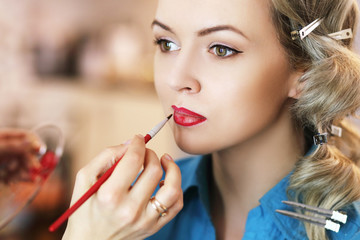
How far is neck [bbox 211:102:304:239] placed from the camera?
3.14 feet

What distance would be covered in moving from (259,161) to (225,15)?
0.34 m

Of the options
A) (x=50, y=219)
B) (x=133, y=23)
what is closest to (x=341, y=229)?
(x=50, y=219)

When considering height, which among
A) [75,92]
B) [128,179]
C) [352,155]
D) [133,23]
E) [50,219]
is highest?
[133,23]

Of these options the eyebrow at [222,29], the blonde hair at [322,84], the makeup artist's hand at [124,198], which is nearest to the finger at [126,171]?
the makeup artist's hand at [124,198]

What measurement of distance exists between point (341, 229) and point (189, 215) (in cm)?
34

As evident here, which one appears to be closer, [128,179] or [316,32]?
[128,179]

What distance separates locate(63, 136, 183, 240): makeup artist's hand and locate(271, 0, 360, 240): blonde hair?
12.0 inches

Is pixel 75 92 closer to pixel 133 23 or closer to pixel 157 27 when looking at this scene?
pixel 133 23

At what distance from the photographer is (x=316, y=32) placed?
0.87m

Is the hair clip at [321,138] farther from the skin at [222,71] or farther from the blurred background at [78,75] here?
the blurred background at [78,75]

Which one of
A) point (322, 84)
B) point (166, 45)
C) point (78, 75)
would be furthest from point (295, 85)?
point (78, 75)

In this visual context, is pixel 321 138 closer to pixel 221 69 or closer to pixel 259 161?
pixel 259 161

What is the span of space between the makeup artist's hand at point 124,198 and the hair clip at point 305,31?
1.16 feet

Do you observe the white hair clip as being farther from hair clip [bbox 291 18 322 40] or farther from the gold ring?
the gold ring
